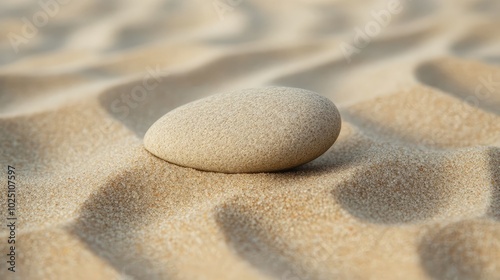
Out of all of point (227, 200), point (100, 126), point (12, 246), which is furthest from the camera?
point (100, 126)

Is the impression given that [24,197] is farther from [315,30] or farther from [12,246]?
[315,30]

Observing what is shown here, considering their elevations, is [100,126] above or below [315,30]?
above

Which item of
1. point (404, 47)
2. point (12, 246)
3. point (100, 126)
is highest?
point (12, 246)

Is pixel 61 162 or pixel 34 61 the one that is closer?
pixel 61 162

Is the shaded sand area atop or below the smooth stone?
below

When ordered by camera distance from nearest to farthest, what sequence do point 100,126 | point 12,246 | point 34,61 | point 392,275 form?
point 392,275
point 12,246
point 100,126
point 34,61

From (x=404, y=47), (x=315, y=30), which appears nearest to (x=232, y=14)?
(x=315, y=30)
